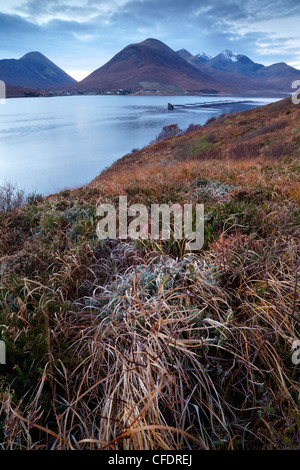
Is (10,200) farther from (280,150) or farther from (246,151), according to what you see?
(246,151)

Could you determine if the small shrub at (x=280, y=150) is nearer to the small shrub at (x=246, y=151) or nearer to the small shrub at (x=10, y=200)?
the small shrub at (x=246, y=151)

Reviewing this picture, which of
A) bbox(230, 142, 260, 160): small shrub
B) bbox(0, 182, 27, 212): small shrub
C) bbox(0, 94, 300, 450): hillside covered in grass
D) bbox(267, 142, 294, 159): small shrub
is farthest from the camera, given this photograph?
bbox(230, 142, 260, 160): small shrub

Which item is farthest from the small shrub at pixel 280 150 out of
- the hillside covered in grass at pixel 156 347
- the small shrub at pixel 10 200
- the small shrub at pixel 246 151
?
the small shrub at pixel 10 200

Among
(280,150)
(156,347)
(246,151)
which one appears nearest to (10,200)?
(156,347)

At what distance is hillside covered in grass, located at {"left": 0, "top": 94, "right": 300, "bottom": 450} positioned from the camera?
1.77 metres

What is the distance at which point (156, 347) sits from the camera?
2266 millimetres

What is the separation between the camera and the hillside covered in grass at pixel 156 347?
5.82ft

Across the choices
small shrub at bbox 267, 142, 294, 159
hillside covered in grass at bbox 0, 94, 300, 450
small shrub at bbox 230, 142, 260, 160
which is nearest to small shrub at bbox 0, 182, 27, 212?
hillside covered in grass at bbox 0, 94, 300, 450

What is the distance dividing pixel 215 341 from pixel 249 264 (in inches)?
40.8

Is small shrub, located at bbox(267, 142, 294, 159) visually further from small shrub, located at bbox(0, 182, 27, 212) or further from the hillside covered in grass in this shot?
small shrub, located at bbox(0, 182, 27, 212)

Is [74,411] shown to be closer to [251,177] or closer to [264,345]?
[264,345]
